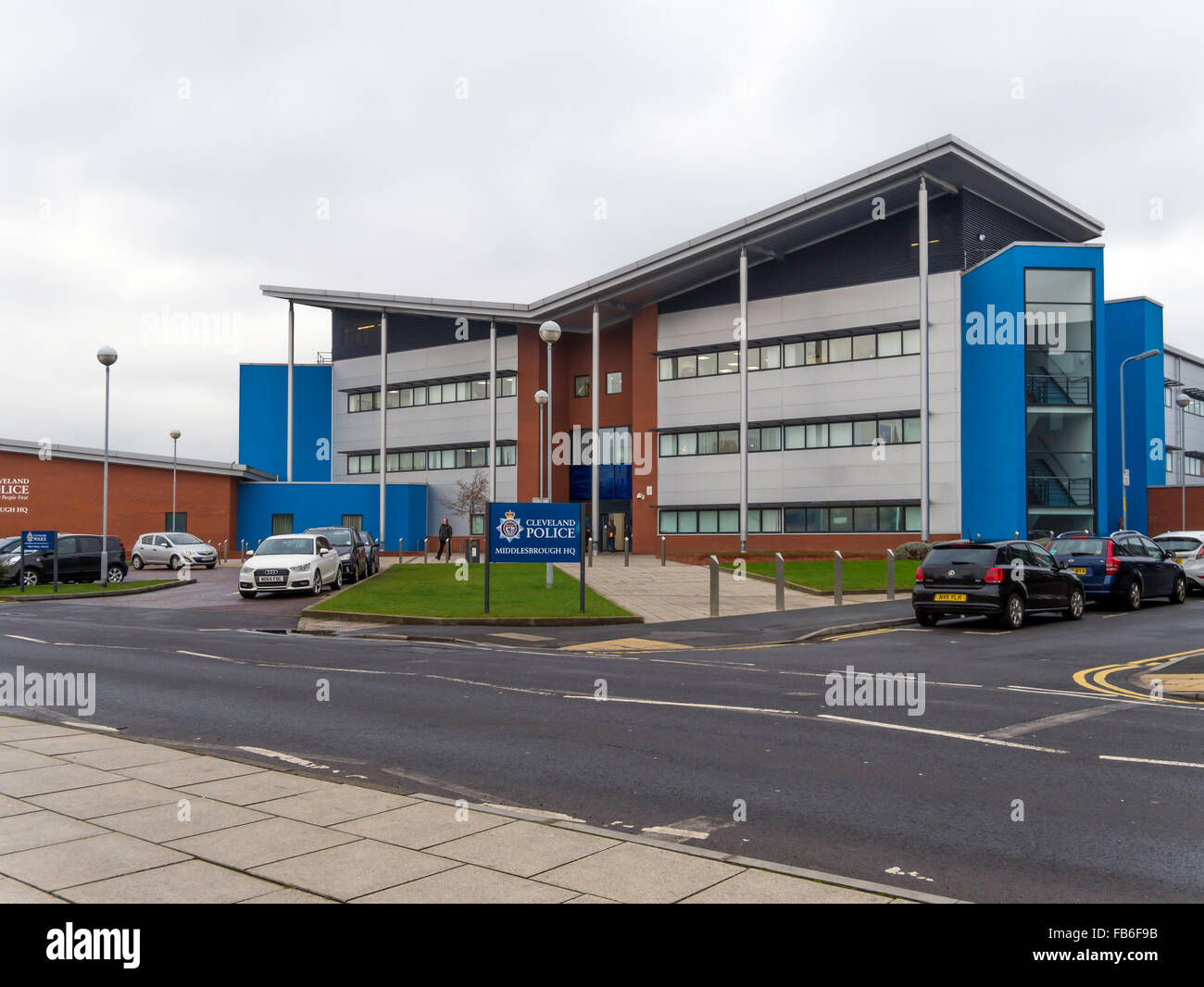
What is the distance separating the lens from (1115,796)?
6324 mm

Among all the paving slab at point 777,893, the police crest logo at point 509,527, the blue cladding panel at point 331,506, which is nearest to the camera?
the paving slab at point 777,893

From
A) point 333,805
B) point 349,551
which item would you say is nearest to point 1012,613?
point 333,805

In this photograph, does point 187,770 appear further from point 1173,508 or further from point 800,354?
point 1173,508

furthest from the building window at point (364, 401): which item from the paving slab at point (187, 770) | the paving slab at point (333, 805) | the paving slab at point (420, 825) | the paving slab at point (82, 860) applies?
the paving slab at point (82, 860)

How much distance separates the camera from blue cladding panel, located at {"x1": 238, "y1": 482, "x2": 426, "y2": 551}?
5438 cm

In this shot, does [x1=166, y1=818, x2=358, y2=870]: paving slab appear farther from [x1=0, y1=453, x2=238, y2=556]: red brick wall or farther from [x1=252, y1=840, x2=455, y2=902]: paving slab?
[x1=0, y1=453, x2=238, y2=556]: red brick wall

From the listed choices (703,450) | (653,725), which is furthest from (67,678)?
(703,450)

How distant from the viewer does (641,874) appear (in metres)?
4.52

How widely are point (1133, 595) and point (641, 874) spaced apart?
20.0 m

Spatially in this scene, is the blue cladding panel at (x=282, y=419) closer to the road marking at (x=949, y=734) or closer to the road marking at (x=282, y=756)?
the road marking at (x=282, y=756)

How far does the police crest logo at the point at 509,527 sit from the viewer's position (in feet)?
65.7

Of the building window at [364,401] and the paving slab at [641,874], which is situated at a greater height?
the building window at [364,401]

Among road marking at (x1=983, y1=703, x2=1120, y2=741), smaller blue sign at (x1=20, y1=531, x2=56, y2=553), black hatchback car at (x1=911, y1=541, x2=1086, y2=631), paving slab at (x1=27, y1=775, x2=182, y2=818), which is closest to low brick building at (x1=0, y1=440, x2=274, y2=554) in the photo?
smaller blue sign at (x1=20, y1=531, x2=56, y2=553)

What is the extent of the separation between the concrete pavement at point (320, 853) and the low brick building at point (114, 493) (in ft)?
146
